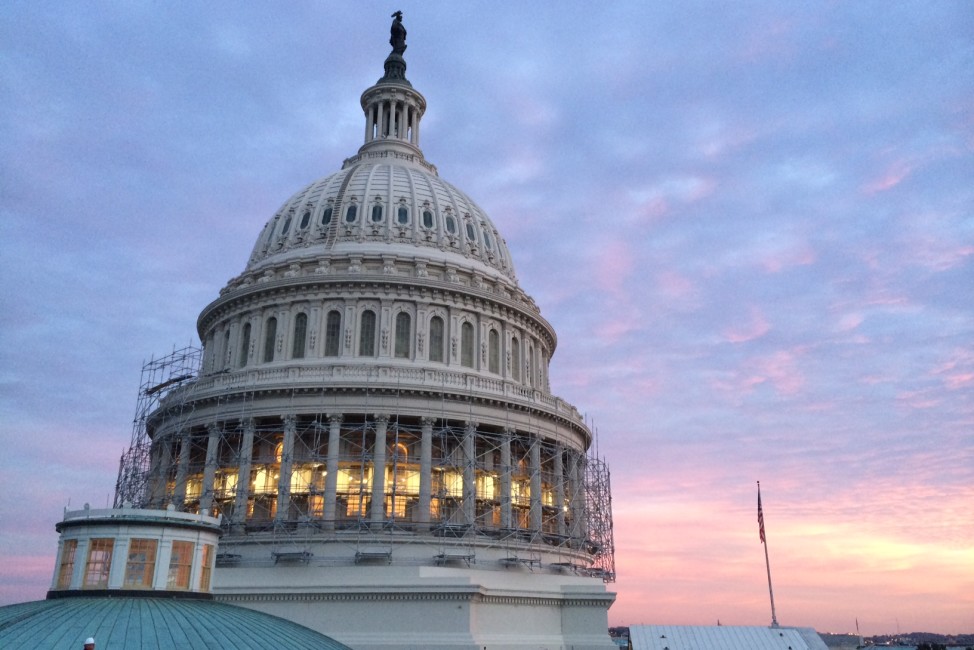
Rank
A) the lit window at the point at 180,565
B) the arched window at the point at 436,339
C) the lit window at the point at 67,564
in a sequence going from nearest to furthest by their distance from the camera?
1. the lit window at the point at 67,564
2. the lit window at the point at 180,565
3. the arched window at the point at 436,339

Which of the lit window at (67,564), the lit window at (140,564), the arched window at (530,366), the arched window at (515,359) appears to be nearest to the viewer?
the lit window at (140,564)

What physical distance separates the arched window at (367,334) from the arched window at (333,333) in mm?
1483

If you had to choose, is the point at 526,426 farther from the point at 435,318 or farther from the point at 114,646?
the point at 114,646

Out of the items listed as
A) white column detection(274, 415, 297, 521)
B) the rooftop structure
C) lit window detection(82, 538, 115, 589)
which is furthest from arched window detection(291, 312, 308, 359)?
lit window detection(82, 538, 115, 589)

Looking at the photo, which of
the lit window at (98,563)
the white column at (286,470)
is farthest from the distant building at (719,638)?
the lit window at (98,563)

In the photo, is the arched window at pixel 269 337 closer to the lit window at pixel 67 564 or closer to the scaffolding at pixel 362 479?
the scaffolding at pixel 362 479

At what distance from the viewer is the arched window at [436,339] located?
6052 cm

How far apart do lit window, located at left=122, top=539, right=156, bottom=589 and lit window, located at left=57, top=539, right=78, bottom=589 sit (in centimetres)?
190

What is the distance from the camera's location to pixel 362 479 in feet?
168

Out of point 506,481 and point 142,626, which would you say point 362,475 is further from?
point 142,626

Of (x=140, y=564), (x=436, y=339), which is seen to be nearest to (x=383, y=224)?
(x=436, y=339)

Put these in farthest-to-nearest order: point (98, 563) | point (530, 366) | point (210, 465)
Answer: point (530, 366), point (210, 465), point (98, 563)

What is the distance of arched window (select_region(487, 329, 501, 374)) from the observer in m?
62.8

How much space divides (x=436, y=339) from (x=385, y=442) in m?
10.1
